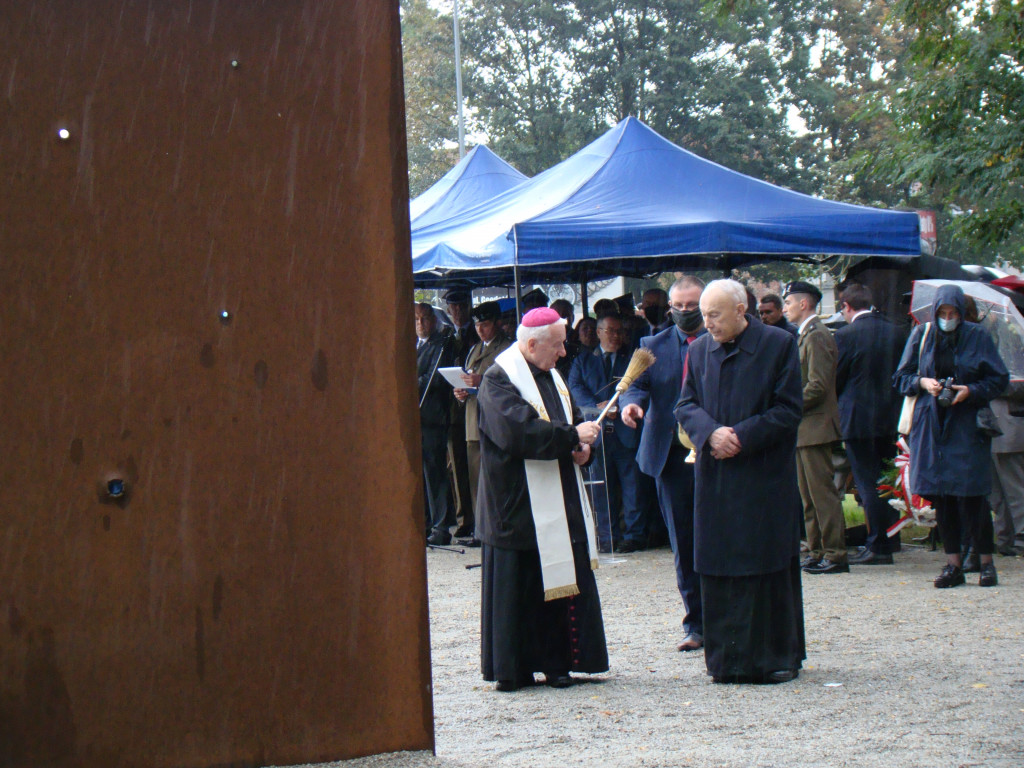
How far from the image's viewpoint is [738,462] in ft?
18.1

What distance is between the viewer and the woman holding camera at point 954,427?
761 cm

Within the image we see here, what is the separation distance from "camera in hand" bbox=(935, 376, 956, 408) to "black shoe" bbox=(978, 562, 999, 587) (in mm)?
1091

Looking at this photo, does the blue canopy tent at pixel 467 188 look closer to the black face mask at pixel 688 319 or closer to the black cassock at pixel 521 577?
the black face mask at pixel 688 319

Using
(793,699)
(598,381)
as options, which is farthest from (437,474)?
(793,699)

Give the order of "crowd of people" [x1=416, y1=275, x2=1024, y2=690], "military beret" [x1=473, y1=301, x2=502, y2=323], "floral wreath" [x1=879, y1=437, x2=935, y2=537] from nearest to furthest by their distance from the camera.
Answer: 1. "crowd of people" [x1=416, y1=275, x2=1024, y2=690]
2. "floral wreath" [x1=879, y1=437, x2=935, y2=537]
3. "military beret" [x1=473, y1=301, x2=502, y2=323]

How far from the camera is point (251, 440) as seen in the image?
340cm

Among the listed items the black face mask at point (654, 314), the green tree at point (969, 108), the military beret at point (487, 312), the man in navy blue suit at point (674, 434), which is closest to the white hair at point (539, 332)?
the man in navy blue suit at point (674, 434)

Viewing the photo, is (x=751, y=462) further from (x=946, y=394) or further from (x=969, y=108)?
(x=969, y=108)

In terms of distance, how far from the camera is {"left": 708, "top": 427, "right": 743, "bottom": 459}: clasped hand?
5.39m

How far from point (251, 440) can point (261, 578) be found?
40 centimetres

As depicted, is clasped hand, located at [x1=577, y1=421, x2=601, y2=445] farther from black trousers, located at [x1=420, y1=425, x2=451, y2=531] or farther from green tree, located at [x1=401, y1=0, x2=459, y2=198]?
green tree, located at [x1=401, y1=0, x2=459, y2=198]

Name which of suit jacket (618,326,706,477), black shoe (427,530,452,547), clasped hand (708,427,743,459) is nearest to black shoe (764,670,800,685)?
clasped hand (708,427,743,459)

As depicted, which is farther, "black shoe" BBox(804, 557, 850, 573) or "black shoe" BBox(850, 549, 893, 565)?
"black shoe" BBox(850, 549, 893, 565)

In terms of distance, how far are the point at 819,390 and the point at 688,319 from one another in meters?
2.30
